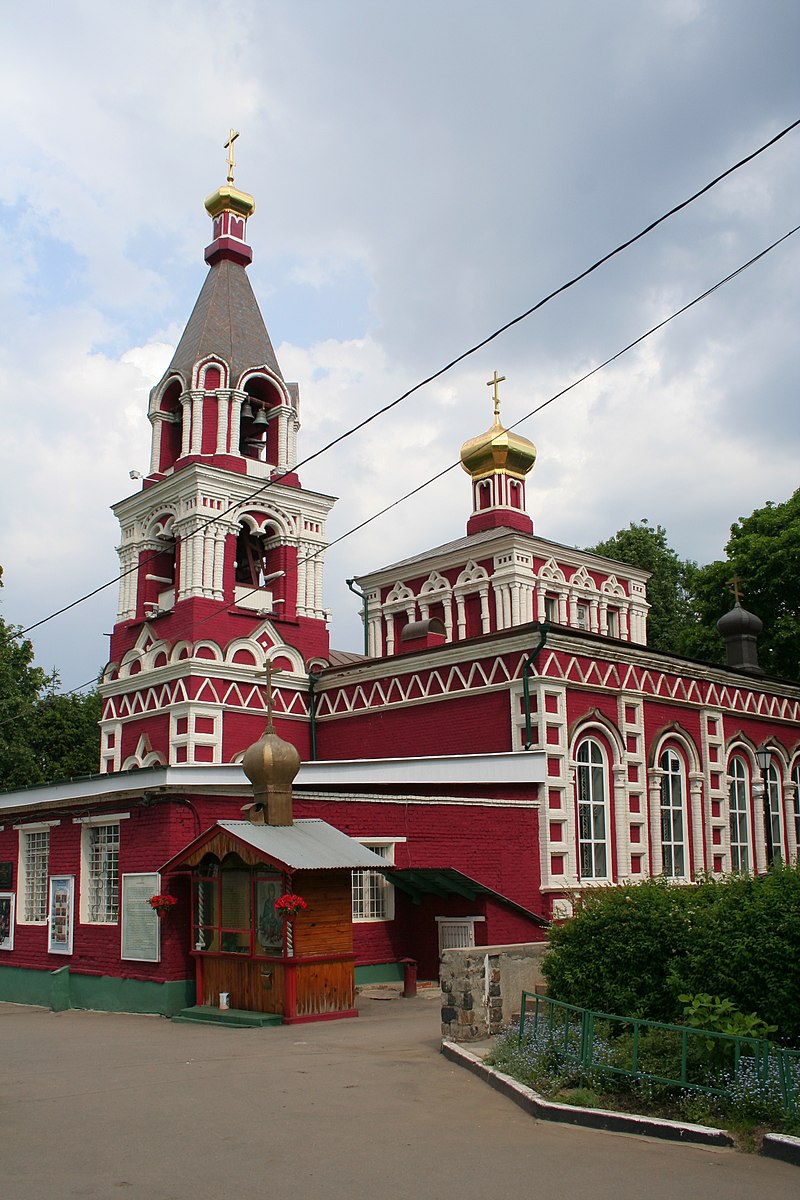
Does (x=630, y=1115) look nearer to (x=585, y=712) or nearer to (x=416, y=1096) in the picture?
(x=416, y=1096)

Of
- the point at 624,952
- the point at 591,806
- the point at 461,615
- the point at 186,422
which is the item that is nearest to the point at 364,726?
the point at 591,806

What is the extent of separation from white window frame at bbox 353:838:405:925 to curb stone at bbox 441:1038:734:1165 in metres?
8.47

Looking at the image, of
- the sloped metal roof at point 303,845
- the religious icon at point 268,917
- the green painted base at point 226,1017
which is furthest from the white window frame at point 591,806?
the green painted base at point 226,1017

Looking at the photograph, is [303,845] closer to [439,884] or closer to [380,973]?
[439,884]

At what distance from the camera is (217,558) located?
2778cm

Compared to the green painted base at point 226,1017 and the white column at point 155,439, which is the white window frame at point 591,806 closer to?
the green painted base at point 226,1017

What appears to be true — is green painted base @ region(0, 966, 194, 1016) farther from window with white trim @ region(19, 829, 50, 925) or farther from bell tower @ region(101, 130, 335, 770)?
bell tower @ region(101, 130, 335, 770)

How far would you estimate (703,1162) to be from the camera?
7.50m

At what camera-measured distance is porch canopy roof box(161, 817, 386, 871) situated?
46.7 feet

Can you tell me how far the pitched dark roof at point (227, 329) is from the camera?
2964 centimetres

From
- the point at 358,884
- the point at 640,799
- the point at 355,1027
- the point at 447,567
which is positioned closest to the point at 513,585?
the point at 447,567

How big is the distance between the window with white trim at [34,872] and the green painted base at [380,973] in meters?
5.42

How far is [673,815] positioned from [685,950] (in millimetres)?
14916

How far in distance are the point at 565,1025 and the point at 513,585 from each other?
2283 centimetres
